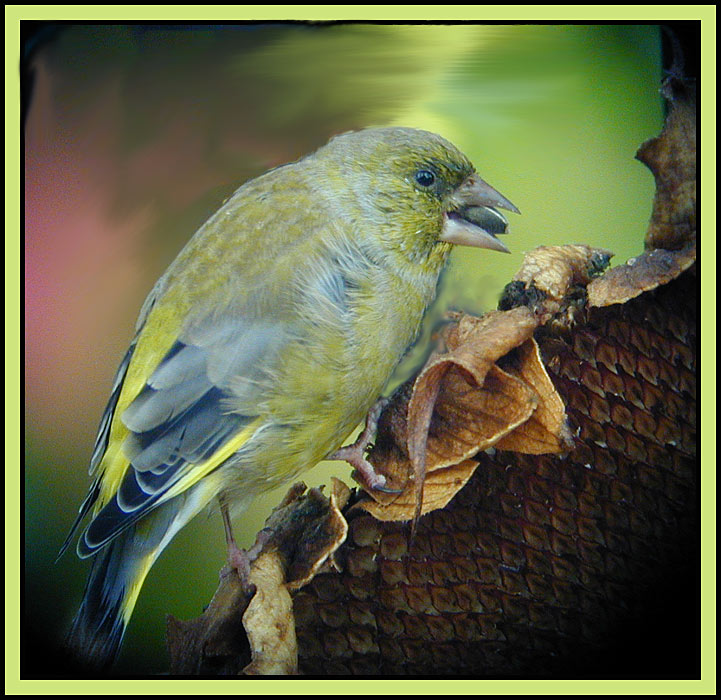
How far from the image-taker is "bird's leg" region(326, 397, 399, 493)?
656 millimetres

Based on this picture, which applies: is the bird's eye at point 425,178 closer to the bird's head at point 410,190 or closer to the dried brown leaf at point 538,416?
the bird's head at point 410,190

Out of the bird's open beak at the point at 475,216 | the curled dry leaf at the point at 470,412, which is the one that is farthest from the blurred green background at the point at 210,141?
the curled dry leaf at the point at 470,412

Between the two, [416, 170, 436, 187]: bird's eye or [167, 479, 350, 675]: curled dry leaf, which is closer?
[167, 479, 350, 675]: curled dry leaf

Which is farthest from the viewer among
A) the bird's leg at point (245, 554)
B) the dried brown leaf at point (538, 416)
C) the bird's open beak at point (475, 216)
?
the bird's open beak at point (475, 216)

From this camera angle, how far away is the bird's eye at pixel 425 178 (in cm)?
88

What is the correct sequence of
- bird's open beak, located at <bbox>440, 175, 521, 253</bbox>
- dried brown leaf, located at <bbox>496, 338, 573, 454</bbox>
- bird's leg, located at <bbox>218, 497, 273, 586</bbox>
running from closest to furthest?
dried brown leaf, located at <bbox>496, 338, 573, 454</bbox>
bird's leg, located at <bbox>218, 497, 273, 586</bbox>
bird's open beak, located at <bbox>440, 175, 521, 253</bbox>

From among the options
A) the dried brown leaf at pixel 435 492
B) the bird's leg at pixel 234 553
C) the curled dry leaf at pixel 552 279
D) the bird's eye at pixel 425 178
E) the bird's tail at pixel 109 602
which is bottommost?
the bird's tail at pixel 109 602

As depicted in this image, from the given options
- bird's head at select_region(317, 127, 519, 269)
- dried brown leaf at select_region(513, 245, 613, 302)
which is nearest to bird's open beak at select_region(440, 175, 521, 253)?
bird's head at select_region(317, 127, 519, 269)

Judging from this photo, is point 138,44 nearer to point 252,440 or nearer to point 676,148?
point 252,440

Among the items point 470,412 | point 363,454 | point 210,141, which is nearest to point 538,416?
point 470,412

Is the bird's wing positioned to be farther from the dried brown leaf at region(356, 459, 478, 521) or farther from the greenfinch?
the dried brown leaf at region(356, 459, 478, 521)

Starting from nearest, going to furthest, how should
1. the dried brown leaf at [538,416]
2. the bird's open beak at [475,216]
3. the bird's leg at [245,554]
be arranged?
the dried brown leaf at [538,416]
the bird's leg at [245,554]
the bird's open beak at [475,216]

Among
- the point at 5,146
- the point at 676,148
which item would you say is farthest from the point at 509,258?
the point at 5,146

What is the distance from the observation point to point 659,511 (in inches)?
25.6
